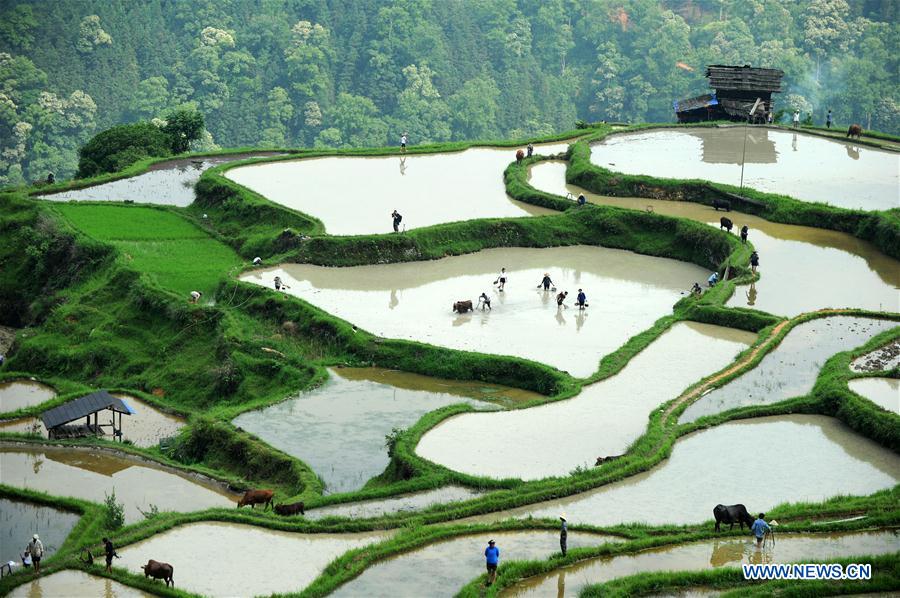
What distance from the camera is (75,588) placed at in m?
20.1

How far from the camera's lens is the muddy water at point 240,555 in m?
20.0

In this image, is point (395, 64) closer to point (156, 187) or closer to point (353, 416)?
point (156, 187)

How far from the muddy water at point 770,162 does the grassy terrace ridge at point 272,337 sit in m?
1.84

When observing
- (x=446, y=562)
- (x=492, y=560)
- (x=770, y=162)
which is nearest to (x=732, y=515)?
(x=492, y=560)

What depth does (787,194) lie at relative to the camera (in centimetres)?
4103

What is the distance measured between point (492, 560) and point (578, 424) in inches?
291

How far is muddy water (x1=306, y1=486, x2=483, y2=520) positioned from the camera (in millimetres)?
23016

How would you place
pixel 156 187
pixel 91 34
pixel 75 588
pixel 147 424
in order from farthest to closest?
pixel 91 34 < pixel 156 187 < pixel 147 424 < pixel 75 588

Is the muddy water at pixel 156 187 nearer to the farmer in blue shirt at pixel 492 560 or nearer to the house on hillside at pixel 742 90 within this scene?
the house on hillside at pixel 742 90

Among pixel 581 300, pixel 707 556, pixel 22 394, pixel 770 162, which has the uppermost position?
pixel 770 162

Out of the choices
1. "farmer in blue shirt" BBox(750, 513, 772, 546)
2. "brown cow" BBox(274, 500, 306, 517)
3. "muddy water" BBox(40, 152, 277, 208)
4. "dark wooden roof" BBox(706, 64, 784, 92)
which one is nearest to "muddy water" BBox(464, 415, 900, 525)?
"farmer in blue shirt" BBox(750, 513, 772, 546)

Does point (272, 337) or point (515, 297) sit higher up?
point (515, 297)

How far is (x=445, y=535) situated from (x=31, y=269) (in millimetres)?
22023

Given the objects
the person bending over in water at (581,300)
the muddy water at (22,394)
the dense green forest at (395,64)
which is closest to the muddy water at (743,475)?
the person bending over in water at (581,300)
